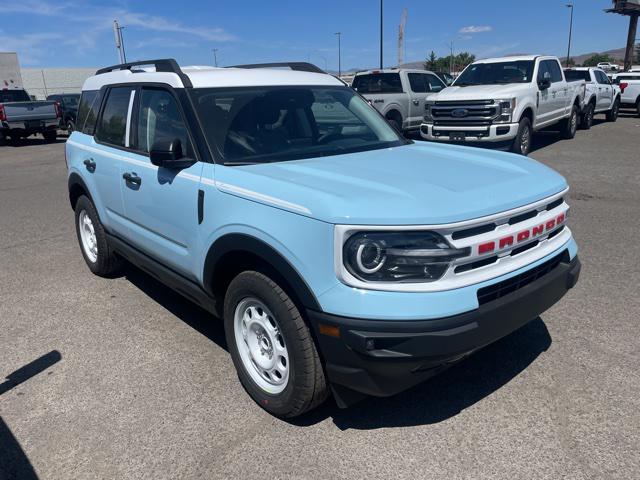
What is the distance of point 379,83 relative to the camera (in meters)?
13.9

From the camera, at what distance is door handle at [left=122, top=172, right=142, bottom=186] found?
387 centimetres

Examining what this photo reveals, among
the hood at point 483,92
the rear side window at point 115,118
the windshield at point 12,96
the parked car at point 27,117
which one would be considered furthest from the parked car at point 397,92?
the windshield at point 12,96

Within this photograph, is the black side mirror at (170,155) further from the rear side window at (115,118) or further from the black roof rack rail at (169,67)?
the rear side window at (115,118)

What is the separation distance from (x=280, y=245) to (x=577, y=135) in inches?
615

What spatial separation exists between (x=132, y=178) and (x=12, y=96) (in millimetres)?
19856

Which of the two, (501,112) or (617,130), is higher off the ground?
(501,112)

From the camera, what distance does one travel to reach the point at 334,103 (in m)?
4.21

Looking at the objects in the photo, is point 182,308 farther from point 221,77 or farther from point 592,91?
point 592,91

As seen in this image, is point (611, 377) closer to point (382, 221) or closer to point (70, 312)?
point (382, 221)

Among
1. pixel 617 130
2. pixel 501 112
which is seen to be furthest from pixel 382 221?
pixel 617 130

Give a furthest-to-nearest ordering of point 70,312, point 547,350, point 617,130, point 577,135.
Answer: point 617,130, point 577,135, point 70,312, point 547,350

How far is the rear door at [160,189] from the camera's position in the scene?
335 centimetres

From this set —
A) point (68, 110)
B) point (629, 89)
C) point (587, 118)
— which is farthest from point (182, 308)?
point (629, 89)

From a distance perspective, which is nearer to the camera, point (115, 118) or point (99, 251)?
point (115, 118)
